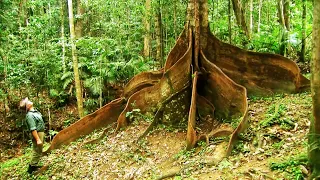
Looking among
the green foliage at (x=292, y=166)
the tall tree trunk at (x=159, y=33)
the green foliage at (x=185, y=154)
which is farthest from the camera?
the tall tree trunk at (x=159, y=33)

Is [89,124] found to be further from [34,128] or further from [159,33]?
[159,33]

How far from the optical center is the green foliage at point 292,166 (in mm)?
4777

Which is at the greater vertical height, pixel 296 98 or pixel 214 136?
pixel 296 98

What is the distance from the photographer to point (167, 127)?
28.6 feet

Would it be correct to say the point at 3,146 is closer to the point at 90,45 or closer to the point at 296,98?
the point at 90,45

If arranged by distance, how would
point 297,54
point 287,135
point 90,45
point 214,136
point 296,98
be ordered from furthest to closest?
point 297,54 < point 90,45 < point 296,98 < point 214,136 < point 287,135

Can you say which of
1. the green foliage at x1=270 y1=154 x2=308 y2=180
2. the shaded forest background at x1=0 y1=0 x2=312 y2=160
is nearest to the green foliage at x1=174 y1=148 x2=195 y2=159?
the green foliage at x1=270 y1=154 x2=308 y2=180

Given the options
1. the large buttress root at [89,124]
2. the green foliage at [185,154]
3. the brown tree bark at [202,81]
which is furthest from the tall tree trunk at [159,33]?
the green foliage at [185,154]

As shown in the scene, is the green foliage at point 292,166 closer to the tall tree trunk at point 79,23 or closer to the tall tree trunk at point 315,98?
the tall tree trunk at point 315,98

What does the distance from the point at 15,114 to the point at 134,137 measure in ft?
26.0

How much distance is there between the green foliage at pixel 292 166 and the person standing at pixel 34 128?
5709 millimetres

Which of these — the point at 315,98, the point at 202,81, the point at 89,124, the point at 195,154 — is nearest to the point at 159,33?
the point at 202,81

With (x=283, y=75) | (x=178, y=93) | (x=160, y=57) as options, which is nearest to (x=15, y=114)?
(x=160, y=57)

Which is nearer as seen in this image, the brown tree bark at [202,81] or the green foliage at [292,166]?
the green foliage at [292,166]
